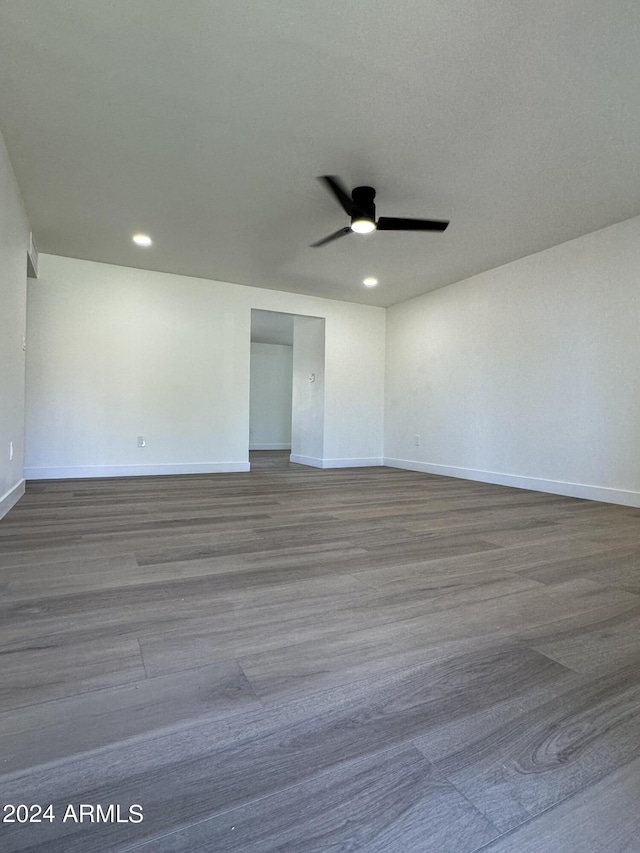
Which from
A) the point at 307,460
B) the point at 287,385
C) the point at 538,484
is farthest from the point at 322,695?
the point at 287,385

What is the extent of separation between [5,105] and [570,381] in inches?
180

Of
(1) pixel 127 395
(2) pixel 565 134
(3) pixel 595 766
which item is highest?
(2) pixel 565 134

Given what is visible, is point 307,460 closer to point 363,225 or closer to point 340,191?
point 363,225

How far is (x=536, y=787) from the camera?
0.76 meters

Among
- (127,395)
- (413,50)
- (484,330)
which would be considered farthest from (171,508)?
(484,330)

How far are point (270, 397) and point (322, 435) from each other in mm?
3838

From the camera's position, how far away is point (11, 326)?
10.0 ft

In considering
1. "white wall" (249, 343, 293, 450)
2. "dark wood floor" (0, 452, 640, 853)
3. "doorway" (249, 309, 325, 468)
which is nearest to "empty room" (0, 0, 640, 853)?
"dark wood floor" (0, 452, 640, 853)

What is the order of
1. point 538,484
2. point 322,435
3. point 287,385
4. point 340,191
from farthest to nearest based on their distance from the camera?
point 287,385
point 322,435
point 538,484
point 340,191

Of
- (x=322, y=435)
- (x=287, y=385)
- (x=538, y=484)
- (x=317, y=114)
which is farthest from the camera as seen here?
(x=287, y=385)

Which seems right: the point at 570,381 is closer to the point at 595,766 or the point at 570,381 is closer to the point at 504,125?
the point at 504,125

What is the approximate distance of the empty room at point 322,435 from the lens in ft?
2.58

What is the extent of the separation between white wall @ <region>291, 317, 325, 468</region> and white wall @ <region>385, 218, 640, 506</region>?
122 centimetres

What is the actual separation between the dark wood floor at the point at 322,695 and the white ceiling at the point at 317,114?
2367 millimetres
